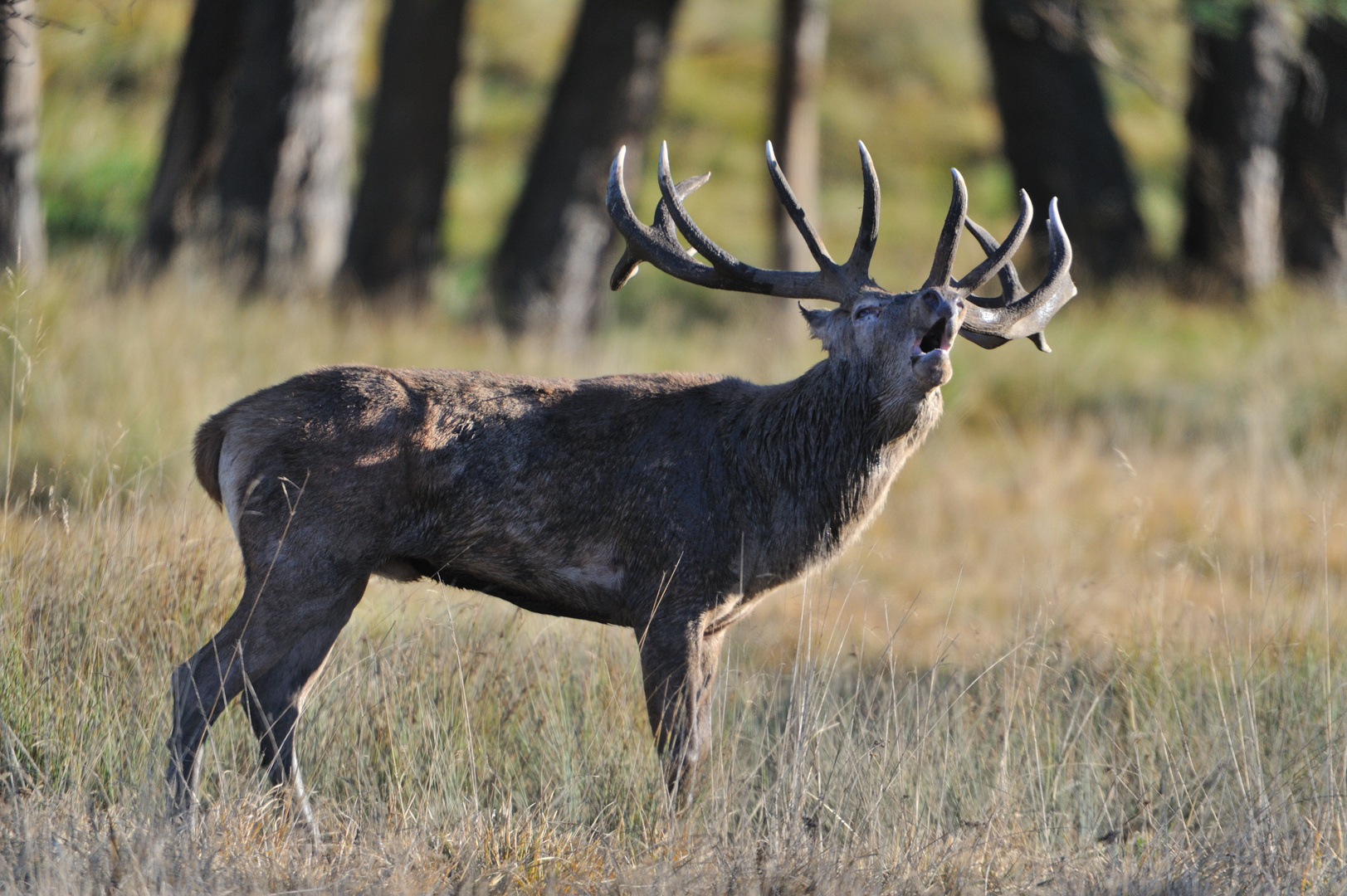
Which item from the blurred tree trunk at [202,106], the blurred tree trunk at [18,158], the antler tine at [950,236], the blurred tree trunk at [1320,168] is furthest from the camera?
the blurred tree trunk at [1320,168]

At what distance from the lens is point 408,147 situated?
39.5 ft

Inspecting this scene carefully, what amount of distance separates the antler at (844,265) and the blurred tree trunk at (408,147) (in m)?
7.15

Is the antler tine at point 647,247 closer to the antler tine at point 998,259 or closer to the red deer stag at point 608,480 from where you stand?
the red deer stag at point 608,480

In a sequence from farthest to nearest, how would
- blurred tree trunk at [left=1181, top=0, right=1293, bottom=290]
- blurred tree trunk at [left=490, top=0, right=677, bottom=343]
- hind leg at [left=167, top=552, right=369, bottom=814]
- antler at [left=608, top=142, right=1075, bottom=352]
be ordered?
1. blurred tree trunk at [left=1181, top=0, right=1293, bottom=290]
2. blurred tree trunk at [left=490, top=0, right=677, bottom=343]
3. antler at [left=608, top=142, right=1075, bottom=352]
4. hind leg at [left=167, top=552, right=369, bottom=814]

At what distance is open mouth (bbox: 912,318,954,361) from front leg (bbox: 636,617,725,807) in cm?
115

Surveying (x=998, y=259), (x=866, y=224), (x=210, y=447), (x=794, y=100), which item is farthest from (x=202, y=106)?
(x=998, y=259)

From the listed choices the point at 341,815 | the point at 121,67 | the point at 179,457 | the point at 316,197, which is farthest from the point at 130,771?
the point at 121,67

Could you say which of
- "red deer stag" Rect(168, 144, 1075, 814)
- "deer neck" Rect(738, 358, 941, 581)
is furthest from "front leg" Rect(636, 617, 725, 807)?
"deer neck" Rect(738, 358, 941, 581)

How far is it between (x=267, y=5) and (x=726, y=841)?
28.1 feet

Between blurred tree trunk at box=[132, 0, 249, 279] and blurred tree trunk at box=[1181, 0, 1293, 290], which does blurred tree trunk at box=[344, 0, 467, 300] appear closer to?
blurred tree trunk at box=[132, 0, 249, 279]

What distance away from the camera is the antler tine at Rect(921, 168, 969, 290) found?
4574 mm

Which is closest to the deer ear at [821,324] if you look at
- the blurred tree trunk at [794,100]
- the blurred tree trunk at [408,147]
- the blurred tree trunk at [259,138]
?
the blurred tree trunk at [259,138]

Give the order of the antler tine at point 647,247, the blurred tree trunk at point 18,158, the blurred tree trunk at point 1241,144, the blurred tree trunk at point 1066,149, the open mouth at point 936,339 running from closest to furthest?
1. the open mouth at point 936,339
2. the antler tine at point 647,247
3. the blurred tree trunk at point 18,158
4. the blurred tree trunk at point 1241,144
5. the blurred tree trunk at point 1066,149

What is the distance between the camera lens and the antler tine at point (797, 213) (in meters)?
4.71
